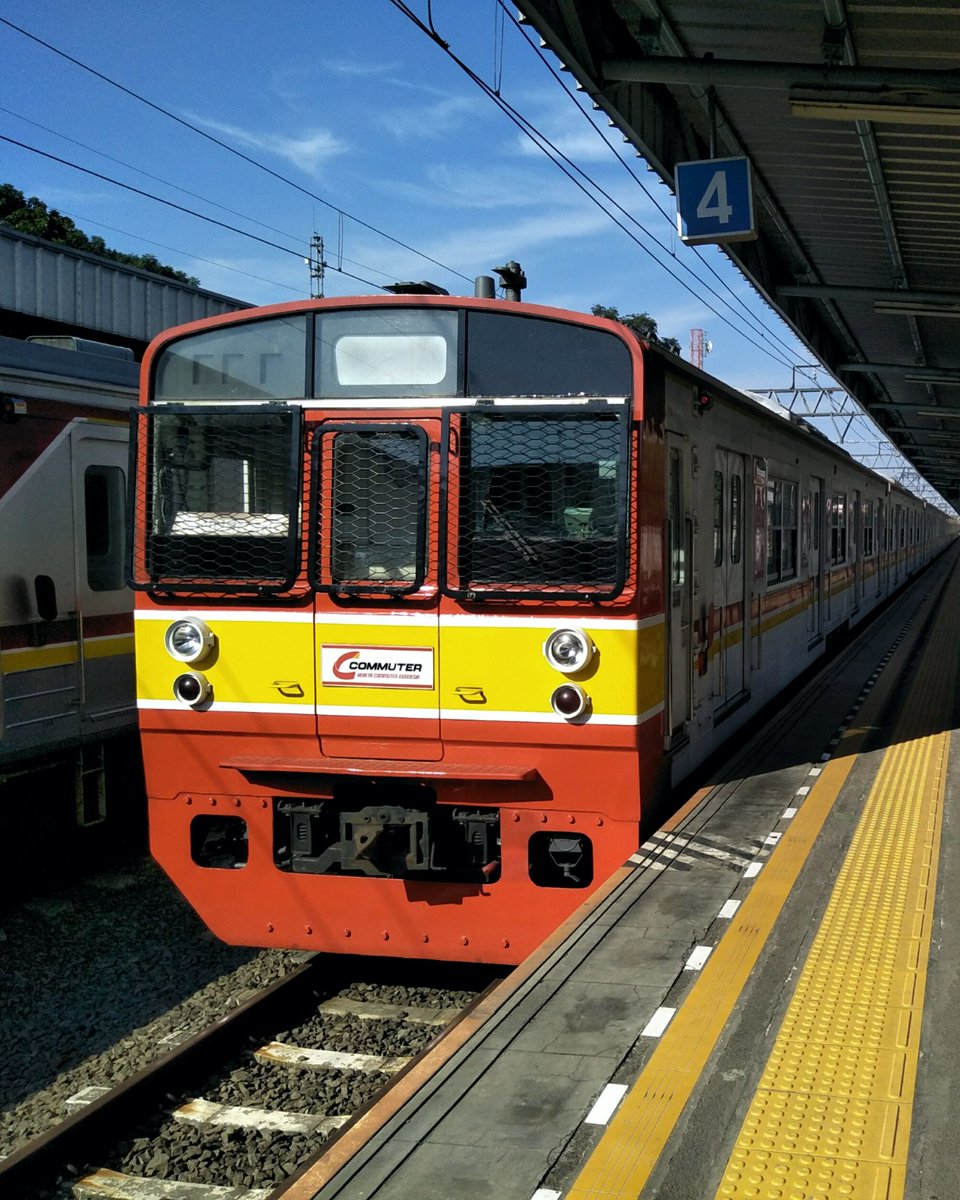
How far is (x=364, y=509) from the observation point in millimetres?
5676

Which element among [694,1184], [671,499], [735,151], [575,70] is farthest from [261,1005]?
[735,151]

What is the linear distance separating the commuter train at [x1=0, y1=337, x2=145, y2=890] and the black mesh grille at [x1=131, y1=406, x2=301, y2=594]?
6.44 ft

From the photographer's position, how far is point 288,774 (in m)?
5.69

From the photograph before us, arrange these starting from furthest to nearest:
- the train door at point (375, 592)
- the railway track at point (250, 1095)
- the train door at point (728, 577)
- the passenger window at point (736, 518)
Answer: the passenger window at point (736, 518) → the train door at point (728, 577) → the train door at point (375, 592) → the railway track at point (250, 1095)

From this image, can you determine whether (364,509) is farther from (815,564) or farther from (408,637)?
(815,564)

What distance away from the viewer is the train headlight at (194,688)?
5.78 metres

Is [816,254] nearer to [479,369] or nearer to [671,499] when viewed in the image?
[671,499]

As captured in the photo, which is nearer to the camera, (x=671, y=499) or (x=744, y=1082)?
(x=744, y=1082)

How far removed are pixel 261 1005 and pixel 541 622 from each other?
Result: 2.12 meters

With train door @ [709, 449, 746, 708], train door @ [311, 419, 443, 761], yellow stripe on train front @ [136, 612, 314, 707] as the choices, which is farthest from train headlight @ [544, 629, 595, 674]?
train door @ [709, 449, 746, 708]

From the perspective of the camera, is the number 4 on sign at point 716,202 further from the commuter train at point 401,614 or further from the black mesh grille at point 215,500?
the black mesh grille at point 215,500

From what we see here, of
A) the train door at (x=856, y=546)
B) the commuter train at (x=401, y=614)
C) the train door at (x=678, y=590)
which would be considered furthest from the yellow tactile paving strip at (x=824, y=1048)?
the train door at (x=856, y=546)

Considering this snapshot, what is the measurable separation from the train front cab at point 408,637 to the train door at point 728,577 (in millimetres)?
1934

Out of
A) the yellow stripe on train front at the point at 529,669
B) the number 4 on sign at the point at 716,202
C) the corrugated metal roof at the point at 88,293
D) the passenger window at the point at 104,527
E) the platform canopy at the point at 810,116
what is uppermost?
the corrugated metal roof at the point at 88,293
